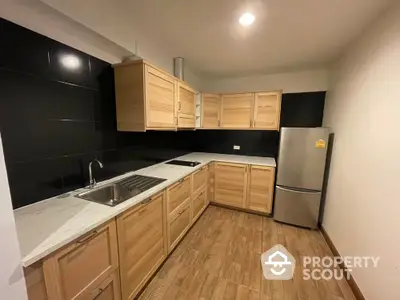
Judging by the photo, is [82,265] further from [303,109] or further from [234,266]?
[303,109]

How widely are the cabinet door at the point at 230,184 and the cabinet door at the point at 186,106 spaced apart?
0.93 m

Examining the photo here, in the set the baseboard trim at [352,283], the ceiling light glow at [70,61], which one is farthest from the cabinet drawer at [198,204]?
the ceiling light glow at [70,61]

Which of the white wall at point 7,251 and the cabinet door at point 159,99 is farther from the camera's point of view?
the cabinet door at point 159,99

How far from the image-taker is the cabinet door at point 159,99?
1.73 m

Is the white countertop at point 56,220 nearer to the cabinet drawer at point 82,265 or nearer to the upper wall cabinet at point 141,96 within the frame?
the cabinet drawer at point 82,265

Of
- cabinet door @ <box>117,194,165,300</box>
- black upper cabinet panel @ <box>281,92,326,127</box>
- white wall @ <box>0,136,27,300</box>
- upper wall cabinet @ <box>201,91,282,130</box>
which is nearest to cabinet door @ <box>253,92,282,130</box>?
upper wall cabinet @ <box>201,91,282,130</box>

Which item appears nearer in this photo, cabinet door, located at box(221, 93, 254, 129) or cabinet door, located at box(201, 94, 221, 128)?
cabinet door, located at box(221, 93, 254, 129)

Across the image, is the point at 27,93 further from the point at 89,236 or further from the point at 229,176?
the point at 229,176

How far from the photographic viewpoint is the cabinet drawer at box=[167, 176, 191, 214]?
1858 millimetres

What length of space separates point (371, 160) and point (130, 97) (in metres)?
2.27

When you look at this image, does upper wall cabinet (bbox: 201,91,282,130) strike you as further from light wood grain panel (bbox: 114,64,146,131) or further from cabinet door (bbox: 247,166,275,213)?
light wood grain panel (bbox: 114,64,146,131)

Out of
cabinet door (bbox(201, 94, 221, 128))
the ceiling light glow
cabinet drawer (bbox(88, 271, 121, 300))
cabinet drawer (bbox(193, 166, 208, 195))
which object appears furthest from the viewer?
cabinet door (bbox(201, 94, 221, 128))

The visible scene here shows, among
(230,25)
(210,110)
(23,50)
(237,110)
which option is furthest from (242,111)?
(23,50)

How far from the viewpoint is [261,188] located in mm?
2814
